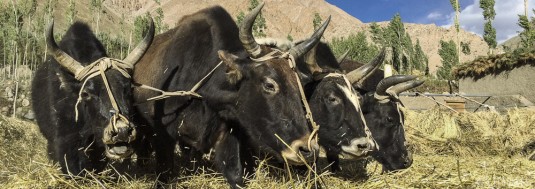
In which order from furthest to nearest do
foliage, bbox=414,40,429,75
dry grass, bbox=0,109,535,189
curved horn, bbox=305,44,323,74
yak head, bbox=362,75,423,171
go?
1. foliage, bbox=414,40,429,75
2. yak head, bbox=362,75,423,171
3. curved horn, bbox=305,44,323,74
4. dry grass, bbox=0,109,535,189

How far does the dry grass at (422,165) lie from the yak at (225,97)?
1.01 ft

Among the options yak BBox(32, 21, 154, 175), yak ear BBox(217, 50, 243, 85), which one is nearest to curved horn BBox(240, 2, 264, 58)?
yak ear BBox(217, 50, 243, 85)

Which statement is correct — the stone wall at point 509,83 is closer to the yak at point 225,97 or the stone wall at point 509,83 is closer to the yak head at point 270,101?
the yak at point 225,97

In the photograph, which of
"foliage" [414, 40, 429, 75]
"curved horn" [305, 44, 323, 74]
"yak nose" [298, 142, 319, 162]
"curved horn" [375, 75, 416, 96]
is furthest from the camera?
"foliage" [414, 40, 429, 75]

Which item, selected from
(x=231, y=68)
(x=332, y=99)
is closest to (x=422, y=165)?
(x=332, y=99)

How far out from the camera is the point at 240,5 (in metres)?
159

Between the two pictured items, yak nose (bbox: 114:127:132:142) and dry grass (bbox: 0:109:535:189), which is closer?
yak nose (bbox: 114:127:132:142)

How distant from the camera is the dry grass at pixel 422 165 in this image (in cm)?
411

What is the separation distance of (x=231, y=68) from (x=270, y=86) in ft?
1.71

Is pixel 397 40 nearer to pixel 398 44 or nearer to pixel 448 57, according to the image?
Result: pixel 398 44

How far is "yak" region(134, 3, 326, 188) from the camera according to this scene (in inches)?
152

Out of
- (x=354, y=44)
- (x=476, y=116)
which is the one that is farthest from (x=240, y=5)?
(x=476, y=116)

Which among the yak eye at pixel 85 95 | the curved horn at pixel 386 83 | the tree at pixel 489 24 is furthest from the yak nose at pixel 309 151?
the tree at pixel 489 24

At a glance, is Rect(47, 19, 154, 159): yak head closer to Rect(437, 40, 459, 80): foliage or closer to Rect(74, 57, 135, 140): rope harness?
Rect(74, 57, 135, 140): rope harness
